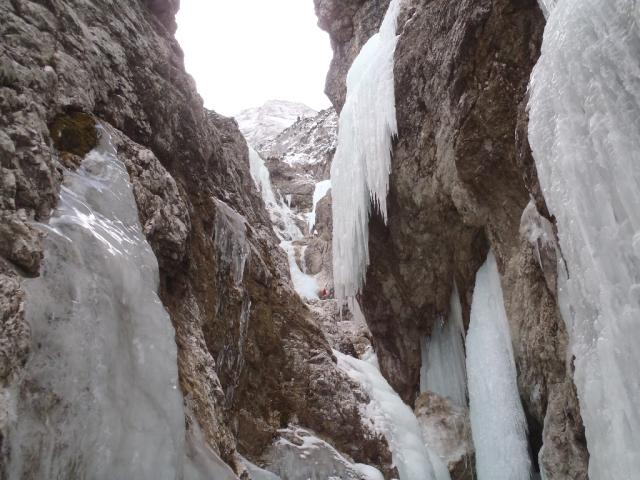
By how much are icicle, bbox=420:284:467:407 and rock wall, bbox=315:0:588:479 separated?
0.79ft

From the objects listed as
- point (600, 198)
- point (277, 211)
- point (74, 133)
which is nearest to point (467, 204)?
point (600, 198)

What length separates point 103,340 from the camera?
10.8 ft

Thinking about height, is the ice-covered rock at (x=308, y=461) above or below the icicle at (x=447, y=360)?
below

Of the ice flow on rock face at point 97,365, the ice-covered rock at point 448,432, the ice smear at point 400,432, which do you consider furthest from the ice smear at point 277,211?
the ice flow on rock face at point 97,365

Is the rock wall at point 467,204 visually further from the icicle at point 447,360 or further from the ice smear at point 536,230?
the icicle at point 447,360

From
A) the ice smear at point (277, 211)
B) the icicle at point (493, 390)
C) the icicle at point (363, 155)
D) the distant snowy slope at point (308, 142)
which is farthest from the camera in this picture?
the distant snowy slope at point (308, 142)

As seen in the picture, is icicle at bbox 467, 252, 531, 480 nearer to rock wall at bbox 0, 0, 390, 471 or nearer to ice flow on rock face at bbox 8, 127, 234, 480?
rock wall at bbox 0, 0, 390, 471

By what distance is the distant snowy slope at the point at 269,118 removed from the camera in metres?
64.2

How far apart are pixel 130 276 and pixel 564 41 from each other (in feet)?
13.8

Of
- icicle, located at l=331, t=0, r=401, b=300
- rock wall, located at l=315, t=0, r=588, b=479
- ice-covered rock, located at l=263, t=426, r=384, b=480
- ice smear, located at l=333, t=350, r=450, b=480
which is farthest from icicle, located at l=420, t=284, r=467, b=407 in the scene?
ice-covered rock, located at l=263, t=426, r=384, b=480

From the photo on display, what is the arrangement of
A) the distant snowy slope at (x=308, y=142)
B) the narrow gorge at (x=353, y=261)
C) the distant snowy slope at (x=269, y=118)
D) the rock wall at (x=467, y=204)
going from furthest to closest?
the distant snowy slope at (x=269, y=118) → the distant snowy slope at (x=308, y=142) → the rock wall at (x=467, y=204) → the narrow gorge at (x=353, y=261)

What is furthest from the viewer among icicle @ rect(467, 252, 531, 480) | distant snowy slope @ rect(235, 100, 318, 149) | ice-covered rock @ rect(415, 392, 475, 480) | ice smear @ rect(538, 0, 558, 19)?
distant snowy slope @ rect(235, 100, 318, 149)

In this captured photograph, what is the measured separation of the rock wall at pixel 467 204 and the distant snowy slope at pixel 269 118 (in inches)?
1985

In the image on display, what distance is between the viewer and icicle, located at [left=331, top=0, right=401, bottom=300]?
29.6ft
